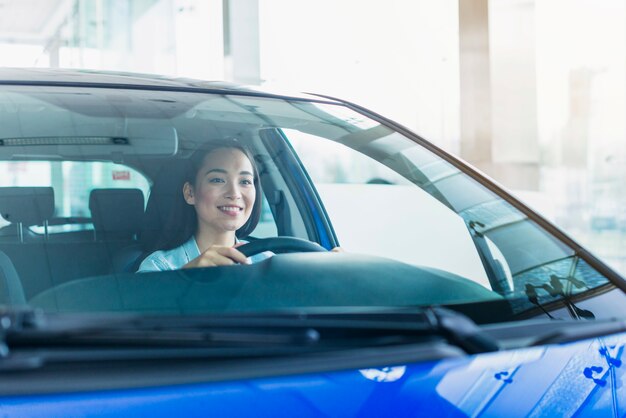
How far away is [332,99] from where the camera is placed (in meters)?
1.88

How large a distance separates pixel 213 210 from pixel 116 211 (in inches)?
7.8

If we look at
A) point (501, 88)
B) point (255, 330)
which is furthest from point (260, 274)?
point (501, 88)

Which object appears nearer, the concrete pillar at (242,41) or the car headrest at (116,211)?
the car headrest at (116,211)

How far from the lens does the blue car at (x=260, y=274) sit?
40.6 inches

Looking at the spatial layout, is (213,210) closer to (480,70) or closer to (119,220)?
(119,220)

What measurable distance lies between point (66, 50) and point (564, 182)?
36.7 ft

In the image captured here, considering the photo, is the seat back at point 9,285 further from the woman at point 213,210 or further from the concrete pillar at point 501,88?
the concrete pillar at point 501,88

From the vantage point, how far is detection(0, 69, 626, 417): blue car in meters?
1.03

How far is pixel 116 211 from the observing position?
5.23 ft

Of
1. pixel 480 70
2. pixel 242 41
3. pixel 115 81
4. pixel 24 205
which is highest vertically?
pixel 242 41

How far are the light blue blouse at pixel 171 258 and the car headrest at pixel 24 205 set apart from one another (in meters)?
0.25

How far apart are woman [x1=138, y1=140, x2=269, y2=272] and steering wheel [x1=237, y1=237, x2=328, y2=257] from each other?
2 cm

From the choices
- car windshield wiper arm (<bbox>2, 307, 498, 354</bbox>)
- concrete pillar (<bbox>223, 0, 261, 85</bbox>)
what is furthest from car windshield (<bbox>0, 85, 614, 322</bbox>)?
concrete pillar (<bbox>223, 0, 261, 85</bbox>)

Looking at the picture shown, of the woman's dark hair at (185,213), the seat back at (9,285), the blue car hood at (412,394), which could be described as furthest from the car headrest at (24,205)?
the blue car hood at (412,394)
